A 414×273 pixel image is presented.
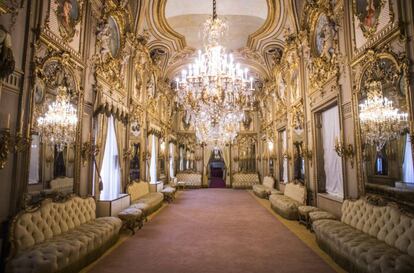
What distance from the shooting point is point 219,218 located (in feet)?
23.5

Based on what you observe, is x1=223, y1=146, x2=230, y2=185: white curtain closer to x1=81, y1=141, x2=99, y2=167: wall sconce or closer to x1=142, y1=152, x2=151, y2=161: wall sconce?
x1=142, y1=152, x2=151, y2=161: wall sconce

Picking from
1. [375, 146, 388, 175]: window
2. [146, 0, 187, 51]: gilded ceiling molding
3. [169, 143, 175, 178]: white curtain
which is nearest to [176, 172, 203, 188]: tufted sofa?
[169, 143, 175, 178]: white curtain

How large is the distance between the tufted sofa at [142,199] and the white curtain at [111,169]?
531 millimetres

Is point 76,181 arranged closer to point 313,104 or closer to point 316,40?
point 313,104

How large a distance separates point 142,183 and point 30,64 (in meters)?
5.55

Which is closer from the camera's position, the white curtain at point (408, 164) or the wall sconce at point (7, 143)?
the wall sconce at point (7, 143)

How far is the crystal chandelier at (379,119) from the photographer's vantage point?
3.72 meters

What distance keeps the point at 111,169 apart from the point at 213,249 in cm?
364

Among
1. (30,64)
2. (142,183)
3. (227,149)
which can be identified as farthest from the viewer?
(227,149)

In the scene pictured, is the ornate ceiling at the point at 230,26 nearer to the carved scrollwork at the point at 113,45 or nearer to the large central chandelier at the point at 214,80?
the carved scrollwork at the point at 113,45

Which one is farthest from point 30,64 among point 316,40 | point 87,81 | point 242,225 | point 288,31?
point 288,31

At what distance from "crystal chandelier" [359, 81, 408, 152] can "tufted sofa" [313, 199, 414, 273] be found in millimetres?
1071

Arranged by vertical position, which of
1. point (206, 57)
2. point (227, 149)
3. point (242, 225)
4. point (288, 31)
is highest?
point (288, 31)

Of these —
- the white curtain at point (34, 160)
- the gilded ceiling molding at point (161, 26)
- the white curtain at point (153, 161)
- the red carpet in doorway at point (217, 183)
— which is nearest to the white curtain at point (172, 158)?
the red carpet in doorway at point (217, 183)
